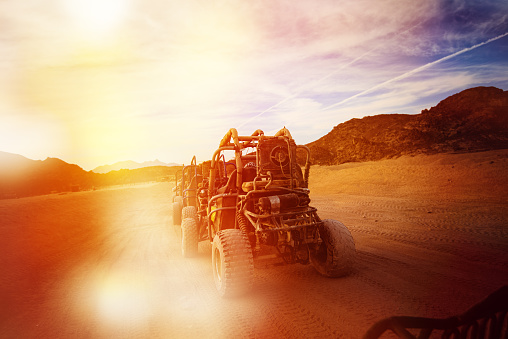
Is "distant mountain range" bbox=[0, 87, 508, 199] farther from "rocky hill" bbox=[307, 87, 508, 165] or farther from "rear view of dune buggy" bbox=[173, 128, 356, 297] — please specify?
"rear view of dune buggy" bbox=[173, 128, 356, 297]

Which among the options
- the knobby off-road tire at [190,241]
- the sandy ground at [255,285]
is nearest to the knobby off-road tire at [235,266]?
the sandy ground at [255,285]

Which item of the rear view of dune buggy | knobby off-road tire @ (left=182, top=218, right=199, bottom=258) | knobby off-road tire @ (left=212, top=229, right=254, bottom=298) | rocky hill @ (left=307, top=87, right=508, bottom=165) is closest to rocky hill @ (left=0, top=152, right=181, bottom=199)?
knobby off-road tire @ (left=182, top=218, right=199, bottom=258)

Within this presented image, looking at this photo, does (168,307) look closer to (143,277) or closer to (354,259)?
(143,277)

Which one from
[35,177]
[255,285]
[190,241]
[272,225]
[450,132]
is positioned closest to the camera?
[272,225]

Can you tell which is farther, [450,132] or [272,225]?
[450,132]

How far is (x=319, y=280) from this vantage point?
5141 millimetres

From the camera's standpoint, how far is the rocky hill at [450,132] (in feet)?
82.2

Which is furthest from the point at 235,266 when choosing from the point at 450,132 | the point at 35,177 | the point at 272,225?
the point at 35,177

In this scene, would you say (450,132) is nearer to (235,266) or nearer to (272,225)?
(272,225)

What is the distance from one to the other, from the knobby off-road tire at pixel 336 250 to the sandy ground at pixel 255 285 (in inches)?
8.3

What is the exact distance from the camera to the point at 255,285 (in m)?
5.20

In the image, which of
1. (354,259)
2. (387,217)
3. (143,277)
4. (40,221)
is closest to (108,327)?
(143,277)

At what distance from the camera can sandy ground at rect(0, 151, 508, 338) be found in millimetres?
3904

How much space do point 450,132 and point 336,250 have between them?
2889cm
